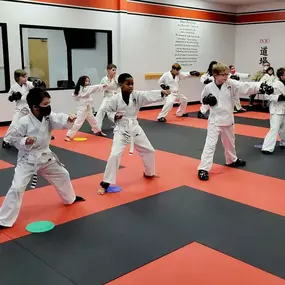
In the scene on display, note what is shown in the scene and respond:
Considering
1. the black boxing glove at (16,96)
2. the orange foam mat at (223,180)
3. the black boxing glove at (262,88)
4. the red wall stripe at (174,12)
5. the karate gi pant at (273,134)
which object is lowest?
the orange foam mat at (223,180)

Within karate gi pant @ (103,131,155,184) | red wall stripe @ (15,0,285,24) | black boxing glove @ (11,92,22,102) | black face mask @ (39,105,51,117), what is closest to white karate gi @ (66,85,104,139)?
black boxing glove @ (11,92,22,102)

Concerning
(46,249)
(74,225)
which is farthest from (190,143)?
(46,249)

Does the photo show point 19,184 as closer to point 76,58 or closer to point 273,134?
point 273,134

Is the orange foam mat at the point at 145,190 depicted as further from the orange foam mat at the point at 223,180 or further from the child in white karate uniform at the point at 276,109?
the child in white karate uniform at the point at 276,109

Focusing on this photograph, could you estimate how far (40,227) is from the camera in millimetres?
3150

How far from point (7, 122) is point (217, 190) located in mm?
5303

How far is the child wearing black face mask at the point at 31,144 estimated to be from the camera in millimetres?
3142

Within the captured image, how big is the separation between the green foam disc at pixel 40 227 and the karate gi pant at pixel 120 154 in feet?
2.95

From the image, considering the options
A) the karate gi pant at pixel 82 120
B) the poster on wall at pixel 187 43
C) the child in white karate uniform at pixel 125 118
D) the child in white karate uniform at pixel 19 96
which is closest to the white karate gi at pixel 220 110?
the child in white karate uniform at pixel 125 118

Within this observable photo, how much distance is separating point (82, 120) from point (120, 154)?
9.43 ft

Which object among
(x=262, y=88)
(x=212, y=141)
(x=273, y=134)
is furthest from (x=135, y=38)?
(x=212, y=141)

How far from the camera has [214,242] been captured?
2920 millimetres

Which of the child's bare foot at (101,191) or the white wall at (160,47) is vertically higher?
the white wall at (160,47)

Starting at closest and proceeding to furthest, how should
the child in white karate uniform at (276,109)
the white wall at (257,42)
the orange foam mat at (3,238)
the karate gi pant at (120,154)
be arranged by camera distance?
the orange foam mat at (3,238)
the karate gi pant at (120,154)
the child in white karate uniform at (276,109)
the white wall at (257,42)
